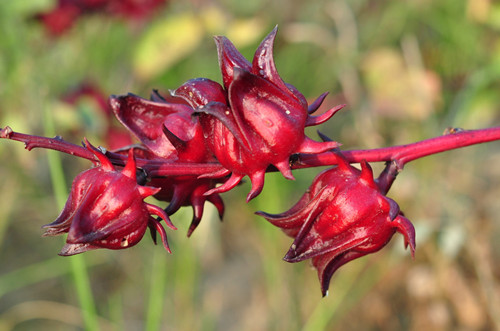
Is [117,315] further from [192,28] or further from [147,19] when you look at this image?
[147,19]

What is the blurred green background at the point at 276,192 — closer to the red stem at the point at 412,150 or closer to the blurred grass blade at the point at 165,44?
the blurred grass blade at the point at 165,44

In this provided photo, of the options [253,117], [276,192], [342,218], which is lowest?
[276,192]

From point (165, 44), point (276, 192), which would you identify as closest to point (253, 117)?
point (276, 192)

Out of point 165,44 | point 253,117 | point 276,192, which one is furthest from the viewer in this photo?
point 165,44

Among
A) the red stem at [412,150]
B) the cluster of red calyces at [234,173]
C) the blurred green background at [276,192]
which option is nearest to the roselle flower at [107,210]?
the cluster of red calyces at [234,173]

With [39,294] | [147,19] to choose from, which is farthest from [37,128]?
[39,294]

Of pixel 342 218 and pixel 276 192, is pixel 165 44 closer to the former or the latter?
pixel 276 192
